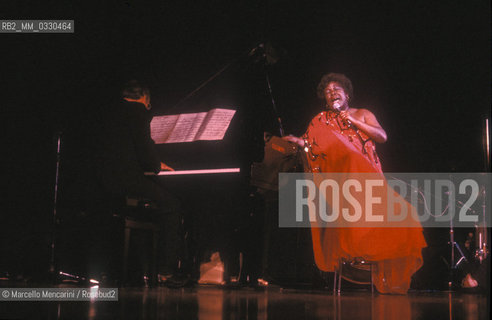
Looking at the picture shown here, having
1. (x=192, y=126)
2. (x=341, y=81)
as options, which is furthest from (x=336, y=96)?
(x=192, y=126)

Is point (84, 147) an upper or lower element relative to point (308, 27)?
lower

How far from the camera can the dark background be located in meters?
4.62

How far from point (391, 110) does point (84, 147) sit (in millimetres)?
2908

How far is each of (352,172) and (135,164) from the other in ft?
5.17

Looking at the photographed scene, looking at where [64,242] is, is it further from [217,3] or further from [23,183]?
[217,3]

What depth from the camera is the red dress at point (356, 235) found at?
3.49 meters

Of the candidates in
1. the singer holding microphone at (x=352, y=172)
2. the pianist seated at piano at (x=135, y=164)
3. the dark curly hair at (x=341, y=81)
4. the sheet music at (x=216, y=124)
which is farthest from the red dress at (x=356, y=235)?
the pianist seated at piano at (x=135, y=164)

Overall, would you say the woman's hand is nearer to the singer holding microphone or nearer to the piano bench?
the singer holding microphone

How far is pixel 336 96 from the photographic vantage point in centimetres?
377

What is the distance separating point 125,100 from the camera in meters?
3.76

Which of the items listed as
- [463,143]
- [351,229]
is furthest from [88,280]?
[463,143]

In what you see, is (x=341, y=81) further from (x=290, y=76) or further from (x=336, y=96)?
(x=290, y=76)

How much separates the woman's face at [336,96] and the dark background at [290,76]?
81 cm

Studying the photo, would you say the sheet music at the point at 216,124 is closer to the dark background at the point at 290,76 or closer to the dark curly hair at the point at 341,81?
the dark background at the point at 290,76
